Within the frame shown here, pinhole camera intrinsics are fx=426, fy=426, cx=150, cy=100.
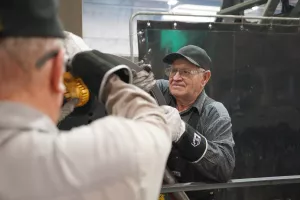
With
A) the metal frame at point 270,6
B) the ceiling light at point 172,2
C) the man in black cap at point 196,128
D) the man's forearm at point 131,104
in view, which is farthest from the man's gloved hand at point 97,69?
the ceiling light at point 172,2

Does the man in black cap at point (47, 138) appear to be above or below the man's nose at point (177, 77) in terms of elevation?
above

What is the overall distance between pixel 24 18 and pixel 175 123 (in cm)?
92

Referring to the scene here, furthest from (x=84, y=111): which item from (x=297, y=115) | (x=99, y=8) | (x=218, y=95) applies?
(x=99, y=8)

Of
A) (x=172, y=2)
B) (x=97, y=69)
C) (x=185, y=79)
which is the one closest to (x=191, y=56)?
(x=185, y=79)

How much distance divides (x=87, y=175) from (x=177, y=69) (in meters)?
1.48

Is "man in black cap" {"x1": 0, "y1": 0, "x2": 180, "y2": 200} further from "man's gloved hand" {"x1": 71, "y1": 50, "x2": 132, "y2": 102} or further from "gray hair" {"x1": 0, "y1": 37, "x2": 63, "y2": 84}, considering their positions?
"man's gloved hand" {"x1": 71, "y1": 50, "x2": 132, "y2": 102}

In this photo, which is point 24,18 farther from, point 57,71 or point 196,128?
point 196,128

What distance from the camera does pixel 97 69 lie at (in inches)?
32.7

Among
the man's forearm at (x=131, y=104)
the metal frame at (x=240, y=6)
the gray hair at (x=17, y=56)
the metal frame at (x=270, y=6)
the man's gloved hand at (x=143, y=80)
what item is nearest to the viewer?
the gray hair at (x=17, y=56)

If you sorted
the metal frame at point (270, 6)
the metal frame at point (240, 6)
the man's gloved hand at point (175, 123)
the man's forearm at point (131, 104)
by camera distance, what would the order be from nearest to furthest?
the man's forearm at point (131, 104) → the man's gloved hand at point (175, 123) → the metal frame at point (270, 6) → the metal frame at point (240, 6)

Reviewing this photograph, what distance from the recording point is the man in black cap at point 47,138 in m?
0.61

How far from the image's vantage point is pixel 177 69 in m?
2.07

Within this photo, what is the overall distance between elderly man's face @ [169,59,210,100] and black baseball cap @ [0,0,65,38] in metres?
Result: 1.42

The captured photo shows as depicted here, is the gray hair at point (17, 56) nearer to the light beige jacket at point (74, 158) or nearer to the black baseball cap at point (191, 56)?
the light beige jacket at point (74, 158)
